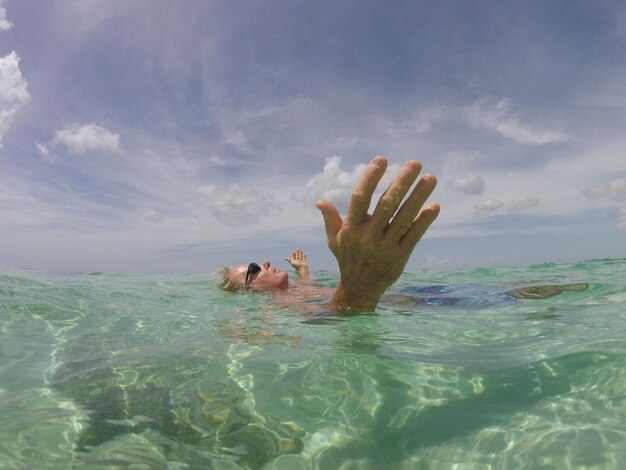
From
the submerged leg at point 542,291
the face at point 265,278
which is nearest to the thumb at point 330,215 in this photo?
the submerged leg at point 542,291

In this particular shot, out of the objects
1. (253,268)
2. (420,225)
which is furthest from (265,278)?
(420,225)

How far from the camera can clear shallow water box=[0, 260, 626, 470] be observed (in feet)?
5.84

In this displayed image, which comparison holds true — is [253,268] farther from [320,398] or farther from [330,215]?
[320,398]

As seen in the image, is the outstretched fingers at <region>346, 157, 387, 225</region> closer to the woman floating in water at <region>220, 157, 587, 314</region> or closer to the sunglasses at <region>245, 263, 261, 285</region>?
the woman floating in water at <region>220, 157, 587, 314</region>

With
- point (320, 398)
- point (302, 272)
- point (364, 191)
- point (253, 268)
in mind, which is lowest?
point (320, 398)

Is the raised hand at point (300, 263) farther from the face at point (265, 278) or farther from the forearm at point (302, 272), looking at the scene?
the face at point (265, 278)

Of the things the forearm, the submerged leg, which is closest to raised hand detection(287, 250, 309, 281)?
the forearm

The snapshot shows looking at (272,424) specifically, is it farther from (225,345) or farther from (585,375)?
(585,375)

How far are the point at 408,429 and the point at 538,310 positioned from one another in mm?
3947

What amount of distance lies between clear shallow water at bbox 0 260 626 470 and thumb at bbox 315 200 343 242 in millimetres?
915

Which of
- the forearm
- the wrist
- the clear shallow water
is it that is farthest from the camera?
the forearm

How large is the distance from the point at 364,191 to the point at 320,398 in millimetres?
1353

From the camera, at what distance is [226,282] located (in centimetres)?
930

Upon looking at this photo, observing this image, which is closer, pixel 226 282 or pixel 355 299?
pixel 355 299
